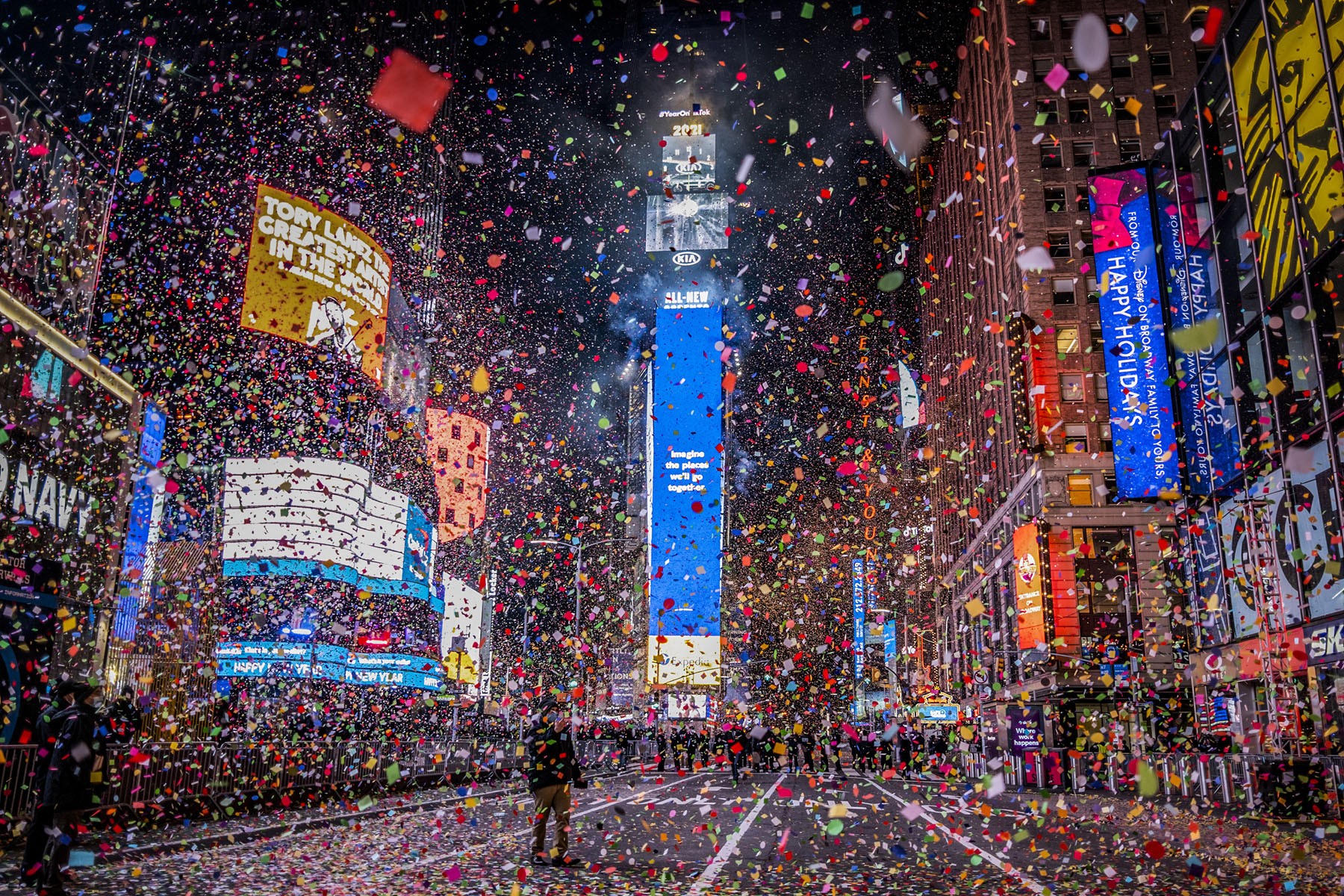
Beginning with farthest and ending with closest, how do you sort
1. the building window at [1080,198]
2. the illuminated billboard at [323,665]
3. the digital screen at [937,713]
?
the building window at [1080,198], the digital screen at [937,713], the illuminated billboard at [323,665]

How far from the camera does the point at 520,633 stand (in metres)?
95.4

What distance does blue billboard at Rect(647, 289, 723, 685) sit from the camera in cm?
14612

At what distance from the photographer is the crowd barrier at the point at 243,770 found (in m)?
11.8

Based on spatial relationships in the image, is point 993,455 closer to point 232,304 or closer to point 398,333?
point 398,333

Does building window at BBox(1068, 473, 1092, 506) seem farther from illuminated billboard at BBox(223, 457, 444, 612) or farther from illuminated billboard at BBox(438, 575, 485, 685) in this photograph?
illuminated billboard at BBox(438, 575, 485, 685)

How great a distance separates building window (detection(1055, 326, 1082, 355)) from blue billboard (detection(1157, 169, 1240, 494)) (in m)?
20.0

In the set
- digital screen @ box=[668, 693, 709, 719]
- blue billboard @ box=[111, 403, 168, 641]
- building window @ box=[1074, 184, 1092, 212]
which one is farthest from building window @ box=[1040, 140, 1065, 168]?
digital screen @ box=[668, 693, 709, 719]

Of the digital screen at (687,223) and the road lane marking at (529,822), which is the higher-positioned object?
the digital screen at (687,223)

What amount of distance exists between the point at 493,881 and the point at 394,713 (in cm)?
4229

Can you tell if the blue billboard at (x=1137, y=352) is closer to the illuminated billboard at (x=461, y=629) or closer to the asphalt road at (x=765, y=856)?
the asphalt road at (x=765, y=856)

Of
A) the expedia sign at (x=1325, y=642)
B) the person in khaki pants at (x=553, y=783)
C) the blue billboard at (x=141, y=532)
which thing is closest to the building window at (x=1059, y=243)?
the expedia sign at (x=1325, y=642)

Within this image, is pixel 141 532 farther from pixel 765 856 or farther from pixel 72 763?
pixel 765 856

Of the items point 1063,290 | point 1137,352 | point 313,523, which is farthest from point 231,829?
point 1063,290

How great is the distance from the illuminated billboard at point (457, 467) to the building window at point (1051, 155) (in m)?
37.2
